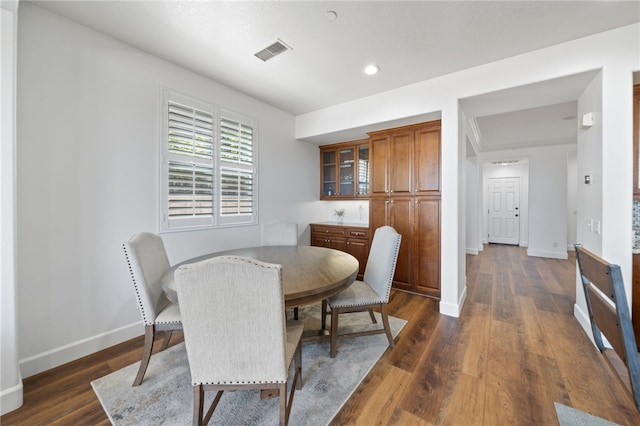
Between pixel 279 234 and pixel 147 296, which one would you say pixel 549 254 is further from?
pixel 147 296

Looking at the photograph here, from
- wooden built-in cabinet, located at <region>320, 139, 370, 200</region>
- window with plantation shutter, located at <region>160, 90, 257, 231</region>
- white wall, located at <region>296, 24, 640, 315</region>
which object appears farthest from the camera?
wooden built-in cabinet, located at <region>320, 139, 370, 200</region>

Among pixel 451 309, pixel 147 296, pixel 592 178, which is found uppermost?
pixel 592 178

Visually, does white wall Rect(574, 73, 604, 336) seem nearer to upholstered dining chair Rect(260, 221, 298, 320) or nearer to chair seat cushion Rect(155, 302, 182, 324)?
upholstered dining chair Rect(260, 221, 298, 320)

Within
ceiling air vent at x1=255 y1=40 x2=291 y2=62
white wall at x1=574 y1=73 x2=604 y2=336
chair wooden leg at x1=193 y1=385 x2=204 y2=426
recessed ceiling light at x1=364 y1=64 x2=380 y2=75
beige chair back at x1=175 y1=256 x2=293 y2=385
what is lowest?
chair wooden leg at x1=193 y1=385 x2=204 y2=426

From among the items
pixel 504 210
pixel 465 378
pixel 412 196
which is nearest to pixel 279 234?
pixel 412 196

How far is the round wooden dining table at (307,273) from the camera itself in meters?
1.49

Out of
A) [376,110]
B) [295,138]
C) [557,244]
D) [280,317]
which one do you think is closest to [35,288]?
[280,317]

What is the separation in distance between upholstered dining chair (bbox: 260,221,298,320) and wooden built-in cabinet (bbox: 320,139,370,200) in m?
1.60

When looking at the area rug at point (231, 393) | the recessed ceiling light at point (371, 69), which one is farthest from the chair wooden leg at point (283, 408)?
the recessed ceiling light at point (371, 69)

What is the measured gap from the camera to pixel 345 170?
4445 millimetres

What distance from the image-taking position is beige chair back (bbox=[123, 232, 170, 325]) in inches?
64.9

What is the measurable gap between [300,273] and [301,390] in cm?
75

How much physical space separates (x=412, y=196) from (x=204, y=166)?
8.62 ft

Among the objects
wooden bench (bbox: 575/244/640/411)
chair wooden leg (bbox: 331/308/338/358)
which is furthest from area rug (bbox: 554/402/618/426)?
chair wooden leg (bbox: 331/308/338/358)
